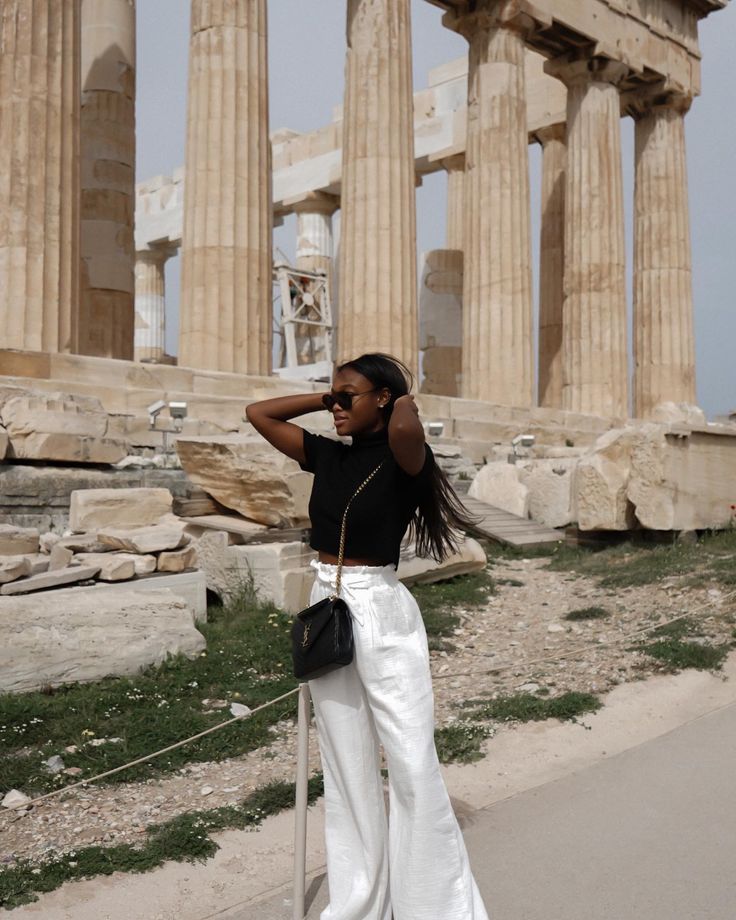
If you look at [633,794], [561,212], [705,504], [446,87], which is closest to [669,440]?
[705,504]

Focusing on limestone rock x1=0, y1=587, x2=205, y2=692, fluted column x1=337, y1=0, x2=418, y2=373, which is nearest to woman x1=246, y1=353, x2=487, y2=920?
limestone rock x1=0, y1=587, x2=205, y2=692

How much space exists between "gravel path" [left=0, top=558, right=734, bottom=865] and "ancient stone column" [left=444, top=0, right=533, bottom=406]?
9.79 m

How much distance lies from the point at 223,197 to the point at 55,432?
25.9ft

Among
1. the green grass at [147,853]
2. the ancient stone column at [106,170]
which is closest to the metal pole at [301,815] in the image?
the green grass at [147,853]

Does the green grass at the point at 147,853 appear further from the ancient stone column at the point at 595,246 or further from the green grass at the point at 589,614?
the ancient stone column at the point at 595,246

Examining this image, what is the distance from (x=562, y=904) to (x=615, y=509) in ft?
28.1

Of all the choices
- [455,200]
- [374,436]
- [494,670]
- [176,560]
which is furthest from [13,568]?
[455,200]

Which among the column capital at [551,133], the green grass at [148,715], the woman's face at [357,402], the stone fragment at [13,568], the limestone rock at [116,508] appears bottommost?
the green grass at [148,715]

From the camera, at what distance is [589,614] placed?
8328mm

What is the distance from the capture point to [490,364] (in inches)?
814

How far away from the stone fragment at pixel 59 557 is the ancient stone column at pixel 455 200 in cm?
2138

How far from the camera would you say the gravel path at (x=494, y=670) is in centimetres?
418

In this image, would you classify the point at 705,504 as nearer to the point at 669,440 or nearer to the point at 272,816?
the point at 669,440

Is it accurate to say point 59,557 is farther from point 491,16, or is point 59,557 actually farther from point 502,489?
point 491,16
